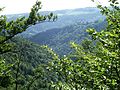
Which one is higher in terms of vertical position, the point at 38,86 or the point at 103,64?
the point at 103,64

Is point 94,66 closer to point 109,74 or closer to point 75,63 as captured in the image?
point 109,74

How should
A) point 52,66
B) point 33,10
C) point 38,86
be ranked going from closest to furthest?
point 52,66
point 33,10
point 38,86

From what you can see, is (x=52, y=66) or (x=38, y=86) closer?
(x=52, y=66)

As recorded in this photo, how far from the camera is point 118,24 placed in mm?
7344

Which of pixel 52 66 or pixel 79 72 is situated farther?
pixel 52 66

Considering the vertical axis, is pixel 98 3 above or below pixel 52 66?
above

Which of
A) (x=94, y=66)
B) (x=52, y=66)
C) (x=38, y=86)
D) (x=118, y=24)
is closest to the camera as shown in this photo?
(x=118, y=24)

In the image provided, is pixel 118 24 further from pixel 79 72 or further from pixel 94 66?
pixel 79 72

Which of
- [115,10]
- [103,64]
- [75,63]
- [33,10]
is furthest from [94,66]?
[33,10]

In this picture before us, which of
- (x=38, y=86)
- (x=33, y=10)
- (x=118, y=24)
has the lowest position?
(x=38, y=86)

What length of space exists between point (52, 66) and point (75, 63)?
670mm

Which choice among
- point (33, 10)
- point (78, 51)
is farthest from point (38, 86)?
point (78, 51)

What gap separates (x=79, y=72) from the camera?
8.39m

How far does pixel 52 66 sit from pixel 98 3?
212 cm
